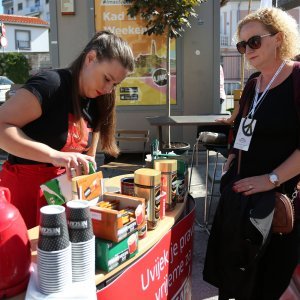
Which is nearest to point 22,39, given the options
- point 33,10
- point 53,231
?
point 33,10

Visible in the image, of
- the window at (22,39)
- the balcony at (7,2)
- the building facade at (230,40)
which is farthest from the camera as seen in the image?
the balcony at (7,2)

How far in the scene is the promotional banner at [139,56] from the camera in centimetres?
589

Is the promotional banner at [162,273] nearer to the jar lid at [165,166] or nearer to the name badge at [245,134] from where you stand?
the jar lid at [165,166]

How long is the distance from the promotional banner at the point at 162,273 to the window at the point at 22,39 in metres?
42.7

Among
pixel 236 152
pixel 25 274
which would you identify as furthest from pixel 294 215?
pixel 25 274

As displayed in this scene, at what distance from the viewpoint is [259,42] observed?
174 cm

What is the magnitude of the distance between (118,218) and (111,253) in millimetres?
118

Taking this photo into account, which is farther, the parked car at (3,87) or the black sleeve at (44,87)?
the parked car at (3,87)

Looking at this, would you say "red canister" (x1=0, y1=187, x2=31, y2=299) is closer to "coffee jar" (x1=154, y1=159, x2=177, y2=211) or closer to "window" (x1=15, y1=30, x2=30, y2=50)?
"coffee jar" (x1=154, y1=159, x2=177, y2=211)

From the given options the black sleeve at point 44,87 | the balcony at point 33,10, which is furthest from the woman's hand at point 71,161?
the balcony at point 33,10

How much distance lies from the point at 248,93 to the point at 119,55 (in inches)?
27.4

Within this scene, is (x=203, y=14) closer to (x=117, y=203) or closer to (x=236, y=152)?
(x=236, y=152)

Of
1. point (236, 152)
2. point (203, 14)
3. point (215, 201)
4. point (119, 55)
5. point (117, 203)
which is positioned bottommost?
point (215, 201)

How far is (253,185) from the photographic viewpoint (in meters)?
1.76
